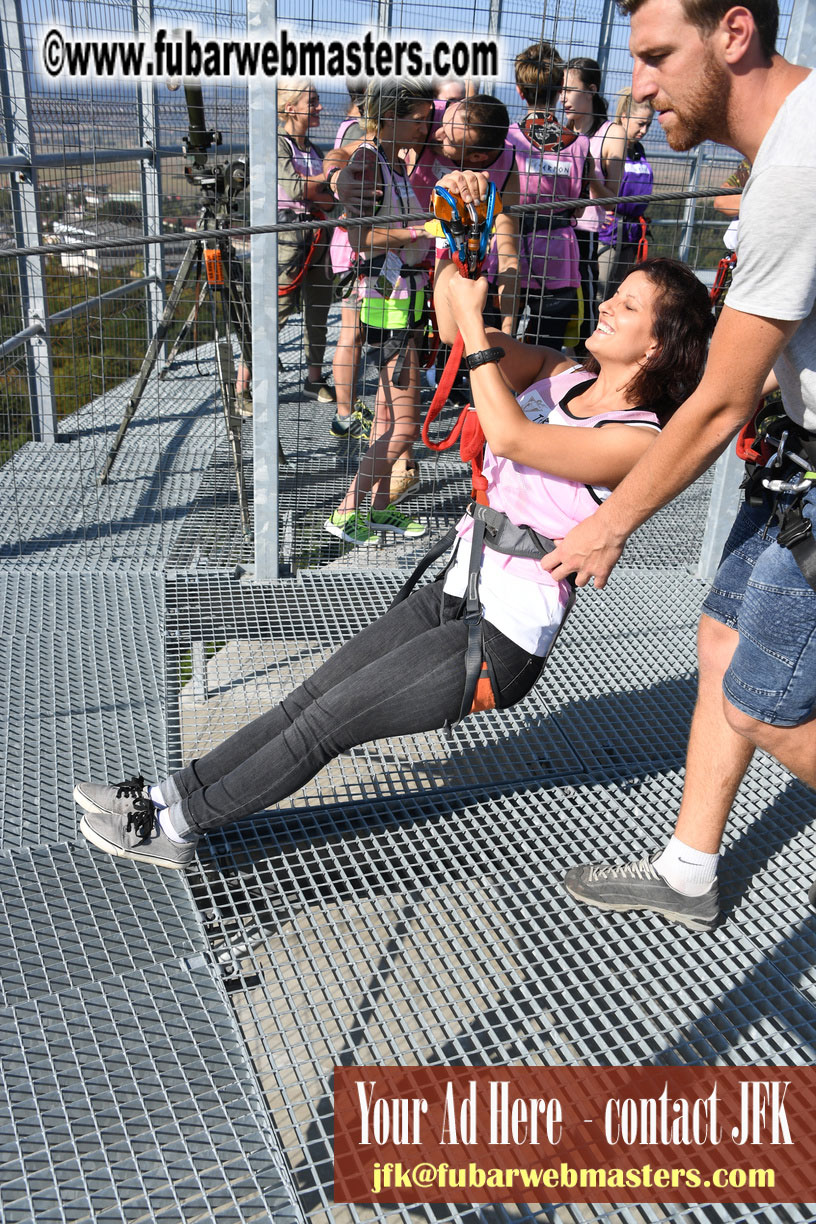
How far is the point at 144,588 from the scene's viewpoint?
10.5ft

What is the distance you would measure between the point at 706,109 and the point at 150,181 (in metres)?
4.80

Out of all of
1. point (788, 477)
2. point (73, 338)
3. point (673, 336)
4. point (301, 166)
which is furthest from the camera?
point (301, 166)

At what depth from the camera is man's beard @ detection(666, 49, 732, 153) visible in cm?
141

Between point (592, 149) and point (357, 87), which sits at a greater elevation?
point (357, 87)

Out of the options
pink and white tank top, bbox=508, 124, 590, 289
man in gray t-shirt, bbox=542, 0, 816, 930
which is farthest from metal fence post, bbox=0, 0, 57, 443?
man in gray t-shirt, bbox=542, 0, 816, 930

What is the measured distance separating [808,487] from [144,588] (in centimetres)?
221

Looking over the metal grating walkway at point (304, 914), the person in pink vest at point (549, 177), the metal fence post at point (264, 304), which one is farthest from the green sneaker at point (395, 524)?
the person in pink vest at point (549, 177)

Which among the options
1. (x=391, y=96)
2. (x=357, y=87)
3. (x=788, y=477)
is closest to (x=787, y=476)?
(x=788, y=477)

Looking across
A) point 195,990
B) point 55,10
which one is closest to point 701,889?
point 195,990

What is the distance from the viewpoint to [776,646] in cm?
160

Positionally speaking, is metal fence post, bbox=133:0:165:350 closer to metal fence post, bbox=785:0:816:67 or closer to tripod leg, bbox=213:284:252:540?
tripod leg, bbox=213:284:252:540

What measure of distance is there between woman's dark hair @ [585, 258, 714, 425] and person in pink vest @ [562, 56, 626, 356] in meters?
2.42

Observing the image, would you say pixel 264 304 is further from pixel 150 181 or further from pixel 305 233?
pixel 150 181

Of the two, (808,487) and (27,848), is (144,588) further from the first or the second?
(808,487)
